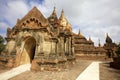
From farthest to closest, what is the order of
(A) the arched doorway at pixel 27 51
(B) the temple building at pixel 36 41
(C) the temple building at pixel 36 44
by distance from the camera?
(A) the arched doorway at pixel 27 51, (B) the temple building at pixel 36 41, (C) the temple building at pixel 36 44

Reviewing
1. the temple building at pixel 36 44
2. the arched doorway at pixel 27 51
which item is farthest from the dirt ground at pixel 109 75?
the arched doorway at pixel 27 51

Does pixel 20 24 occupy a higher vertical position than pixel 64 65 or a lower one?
higher

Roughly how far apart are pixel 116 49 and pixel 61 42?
28850mm

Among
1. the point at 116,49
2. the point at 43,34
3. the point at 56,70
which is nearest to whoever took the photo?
the point at 56,70

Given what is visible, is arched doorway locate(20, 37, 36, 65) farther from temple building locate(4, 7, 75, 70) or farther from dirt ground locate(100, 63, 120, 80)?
dirt ground locate(100, 63, 120, 80)

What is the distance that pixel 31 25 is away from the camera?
39.3 feet

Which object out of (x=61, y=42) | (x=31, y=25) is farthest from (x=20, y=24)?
(x=61, y=42)

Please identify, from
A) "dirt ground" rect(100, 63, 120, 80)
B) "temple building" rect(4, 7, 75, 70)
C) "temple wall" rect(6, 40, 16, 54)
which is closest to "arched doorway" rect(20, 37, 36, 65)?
"temple building" rect(4, 7, 75, 70)

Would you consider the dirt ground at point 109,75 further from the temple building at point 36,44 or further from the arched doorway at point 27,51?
the arched doorway at point 27,51

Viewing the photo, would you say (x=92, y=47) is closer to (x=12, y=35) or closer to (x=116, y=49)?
(x=116, y=49)

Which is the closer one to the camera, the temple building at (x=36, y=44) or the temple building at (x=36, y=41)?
the temple building at (x=36, y=44)

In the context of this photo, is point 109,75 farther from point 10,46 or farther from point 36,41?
point 10,46

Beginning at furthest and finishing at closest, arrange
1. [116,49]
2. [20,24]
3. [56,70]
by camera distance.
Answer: [116,49], [20,24], [56,70]

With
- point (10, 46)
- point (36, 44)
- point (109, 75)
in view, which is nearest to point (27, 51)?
point (10, 46)
